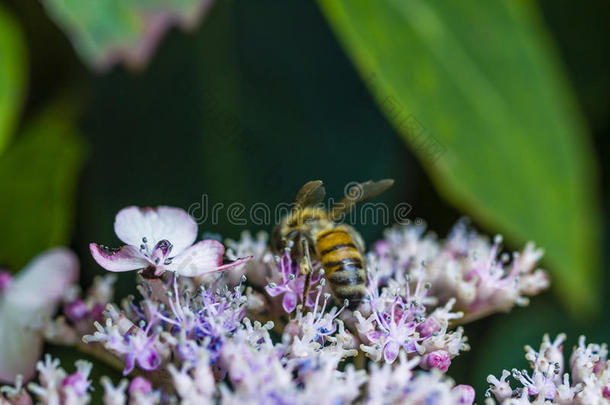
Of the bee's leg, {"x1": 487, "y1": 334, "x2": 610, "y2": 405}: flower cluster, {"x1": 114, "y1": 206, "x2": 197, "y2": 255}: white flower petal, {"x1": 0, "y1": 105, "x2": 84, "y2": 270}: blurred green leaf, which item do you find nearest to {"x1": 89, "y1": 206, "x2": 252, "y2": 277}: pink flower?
{"x1": 114, "y1": 206, "x2": 197, "y2": 255}: white flower petal

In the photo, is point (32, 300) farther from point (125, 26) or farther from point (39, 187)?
point (125, 26)

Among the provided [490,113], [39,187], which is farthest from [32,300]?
[490,113]

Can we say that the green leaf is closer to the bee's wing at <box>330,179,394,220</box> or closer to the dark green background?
the dark green background

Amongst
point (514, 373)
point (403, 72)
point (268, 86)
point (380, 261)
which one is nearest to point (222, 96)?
point (268, 86)

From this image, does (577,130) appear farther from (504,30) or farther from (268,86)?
(268,86)

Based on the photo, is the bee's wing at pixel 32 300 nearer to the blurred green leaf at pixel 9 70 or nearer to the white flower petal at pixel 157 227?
the blurred green leaf at pixel 9 70

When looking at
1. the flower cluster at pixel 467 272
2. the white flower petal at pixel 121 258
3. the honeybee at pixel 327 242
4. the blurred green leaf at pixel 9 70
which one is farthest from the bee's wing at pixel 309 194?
the blurred green leaf at pixel 9 70
